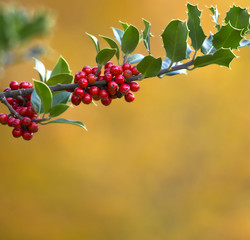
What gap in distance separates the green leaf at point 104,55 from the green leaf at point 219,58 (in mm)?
156

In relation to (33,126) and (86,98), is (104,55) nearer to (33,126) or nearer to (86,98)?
(86,98)

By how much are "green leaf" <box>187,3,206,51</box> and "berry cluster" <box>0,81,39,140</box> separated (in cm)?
34

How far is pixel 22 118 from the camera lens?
0.77 m

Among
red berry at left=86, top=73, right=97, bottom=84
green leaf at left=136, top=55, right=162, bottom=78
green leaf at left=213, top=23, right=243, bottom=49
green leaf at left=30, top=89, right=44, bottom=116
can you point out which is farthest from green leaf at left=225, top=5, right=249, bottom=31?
green leaf at left=30, top=89, right=44, bottom=116

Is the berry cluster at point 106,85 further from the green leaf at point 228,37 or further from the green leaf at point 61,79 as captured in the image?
the green leaf at point 228,37

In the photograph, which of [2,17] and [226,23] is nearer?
[2,17]

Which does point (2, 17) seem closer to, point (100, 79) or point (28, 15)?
point (28, 15)

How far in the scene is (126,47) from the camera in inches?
30.3

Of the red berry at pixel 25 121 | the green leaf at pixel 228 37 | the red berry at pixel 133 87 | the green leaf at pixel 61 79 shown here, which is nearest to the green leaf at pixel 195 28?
the green leaf at pixel 228 37

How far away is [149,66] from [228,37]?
155mm

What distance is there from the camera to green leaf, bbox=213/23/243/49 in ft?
2.36

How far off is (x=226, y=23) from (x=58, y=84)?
1.11 ft

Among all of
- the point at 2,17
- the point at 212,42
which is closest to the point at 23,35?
the point at 2,17

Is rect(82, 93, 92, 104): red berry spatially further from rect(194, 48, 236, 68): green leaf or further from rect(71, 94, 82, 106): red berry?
rect(194, 48, 236, 68): green leaf
